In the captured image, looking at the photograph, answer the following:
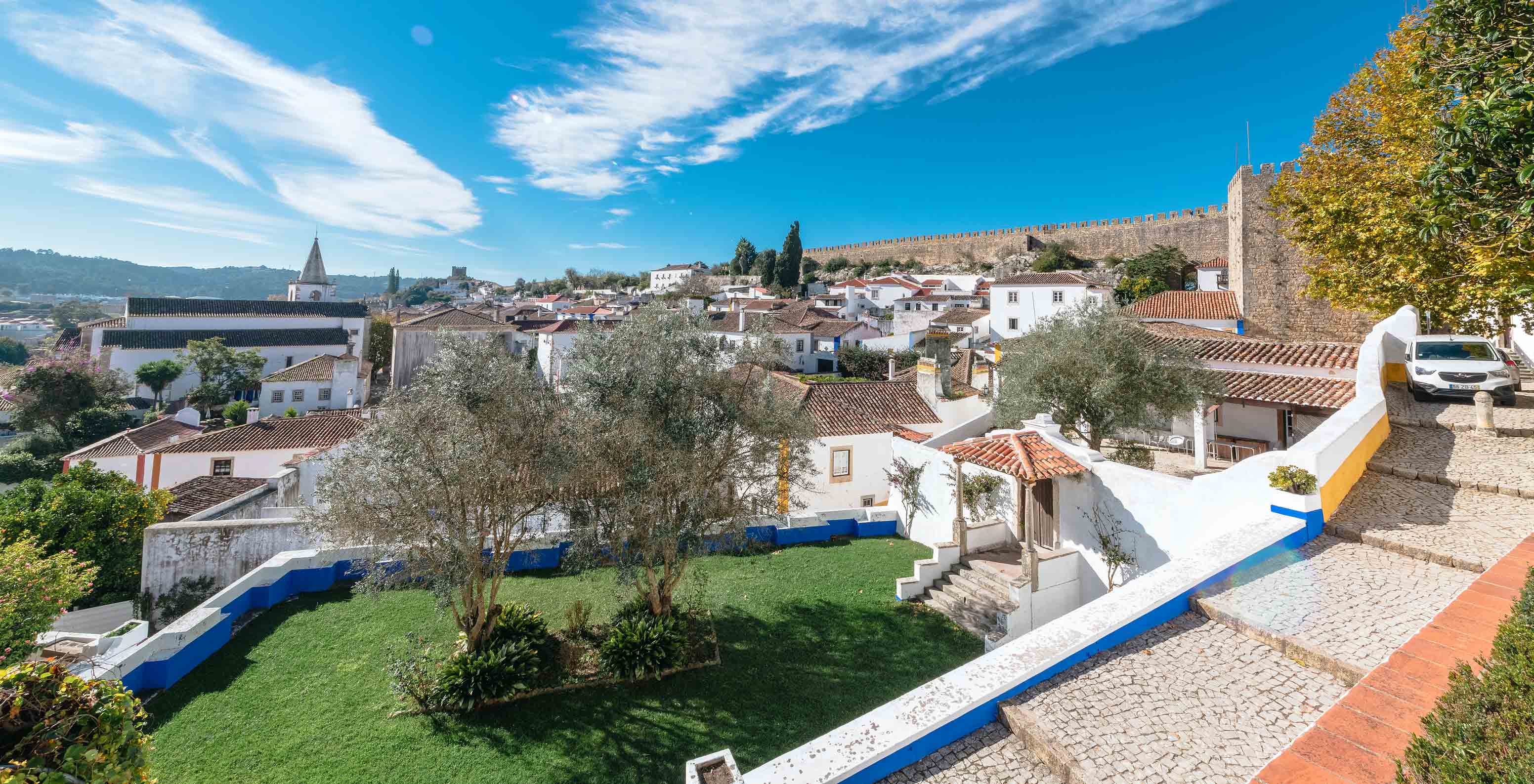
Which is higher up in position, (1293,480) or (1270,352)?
(1270,352)

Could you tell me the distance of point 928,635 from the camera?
916 cm

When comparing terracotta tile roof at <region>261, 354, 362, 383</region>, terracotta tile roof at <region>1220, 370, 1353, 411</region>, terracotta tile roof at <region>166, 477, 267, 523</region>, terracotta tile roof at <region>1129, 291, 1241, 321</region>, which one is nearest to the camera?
terracotta tile roof at <region>1220, 370, 1353, 411</region>

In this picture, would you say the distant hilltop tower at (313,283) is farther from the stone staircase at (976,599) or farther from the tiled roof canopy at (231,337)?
the stone staircase at (976,599)

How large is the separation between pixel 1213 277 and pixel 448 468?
48.6 meters

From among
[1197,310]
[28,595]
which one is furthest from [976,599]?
[1197,310]

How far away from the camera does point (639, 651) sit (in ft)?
26.6

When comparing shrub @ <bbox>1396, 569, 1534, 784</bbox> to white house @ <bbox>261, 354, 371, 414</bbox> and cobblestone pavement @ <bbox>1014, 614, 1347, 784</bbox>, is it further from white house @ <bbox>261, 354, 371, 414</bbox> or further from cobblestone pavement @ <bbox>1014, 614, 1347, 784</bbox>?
white house @ <bbox>261, 354, 371, 414</bbox>

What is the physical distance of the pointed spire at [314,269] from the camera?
234ft

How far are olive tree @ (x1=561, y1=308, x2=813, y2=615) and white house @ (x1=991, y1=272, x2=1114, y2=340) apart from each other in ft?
106

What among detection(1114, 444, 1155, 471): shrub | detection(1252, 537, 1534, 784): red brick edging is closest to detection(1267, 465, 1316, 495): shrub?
detection(1252, 537, 1534, 784): red brick edging

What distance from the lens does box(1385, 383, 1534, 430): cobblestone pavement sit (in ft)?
32.2

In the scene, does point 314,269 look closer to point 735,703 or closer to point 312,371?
point 312,371

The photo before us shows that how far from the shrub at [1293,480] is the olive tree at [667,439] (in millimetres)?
5501

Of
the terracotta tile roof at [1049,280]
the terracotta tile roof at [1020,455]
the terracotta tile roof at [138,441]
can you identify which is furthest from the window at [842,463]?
the terracotta tile roof at [1049,280]
